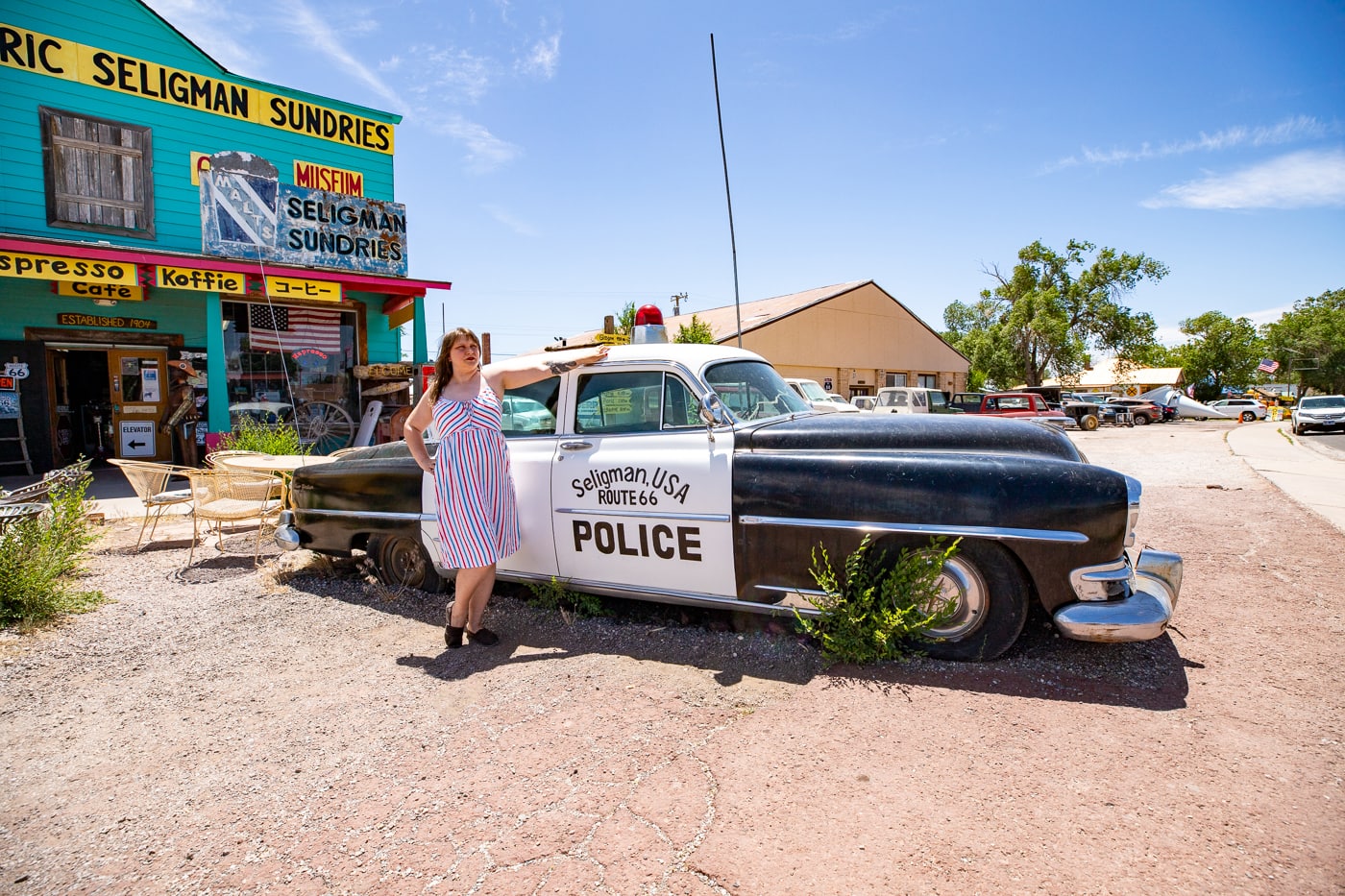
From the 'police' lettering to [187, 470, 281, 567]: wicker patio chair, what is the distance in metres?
3.46

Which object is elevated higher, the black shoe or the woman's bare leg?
the woman's bare leg

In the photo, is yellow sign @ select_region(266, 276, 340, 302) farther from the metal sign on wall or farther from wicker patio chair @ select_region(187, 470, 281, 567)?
wicker patio chair @ select_region(187, 470, 281, 567)

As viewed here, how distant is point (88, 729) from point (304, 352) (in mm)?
10377

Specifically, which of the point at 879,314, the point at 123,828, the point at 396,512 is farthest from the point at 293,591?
the point at 879,314

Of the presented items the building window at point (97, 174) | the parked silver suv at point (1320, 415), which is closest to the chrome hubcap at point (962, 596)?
the building window at point (97, 174)

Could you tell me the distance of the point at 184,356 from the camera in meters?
11.4

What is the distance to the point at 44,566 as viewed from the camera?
178 inches

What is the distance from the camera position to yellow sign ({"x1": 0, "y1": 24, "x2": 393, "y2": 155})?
10227 millimetres

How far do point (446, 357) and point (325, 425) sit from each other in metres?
9.72

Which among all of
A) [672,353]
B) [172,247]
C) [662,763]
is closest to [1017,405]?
[672,353]

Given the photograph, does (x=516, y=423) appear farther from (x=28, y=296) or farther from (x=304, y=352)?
(x=28, y=296)

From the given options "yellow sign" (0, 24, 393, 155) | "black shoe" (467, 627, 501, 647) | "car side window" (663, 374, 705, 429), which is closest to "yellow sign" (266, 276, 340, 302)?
"yellow sign" (0, 24, 393, 155)

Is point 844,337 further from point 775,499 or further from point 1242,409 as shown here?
point 775,499

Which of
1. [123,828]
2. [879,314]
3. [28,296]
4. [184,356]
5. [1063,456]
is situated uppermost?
[879,314]
